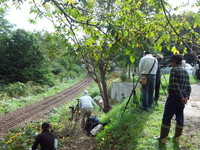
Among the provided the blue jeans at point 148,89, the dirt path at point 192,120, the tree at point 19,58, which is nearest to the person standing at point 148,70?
the blue jeans at point 148,89

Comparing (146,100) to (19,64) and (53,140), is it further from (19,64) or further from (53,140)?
(19,64)

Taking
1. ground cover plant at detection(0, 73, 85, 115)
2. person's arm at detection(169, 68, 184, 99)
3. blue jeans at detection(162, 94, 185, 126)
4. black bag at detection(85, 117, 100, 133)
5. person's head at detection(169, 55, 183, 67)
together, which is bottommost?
ground cover plant at detection(0, 73, 85, 115)

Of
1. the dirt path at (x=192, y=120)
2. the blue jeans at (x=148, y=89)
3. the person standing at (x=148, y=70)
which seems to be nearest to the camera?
the dirt path at (x=192, y=120)

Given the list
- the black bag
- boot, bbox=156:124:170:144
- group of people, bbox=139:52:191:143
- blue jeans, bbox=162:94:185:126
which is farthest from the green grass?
the black bag

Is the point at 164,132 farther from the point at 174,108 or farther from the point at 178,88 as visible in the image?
the point at 178,88

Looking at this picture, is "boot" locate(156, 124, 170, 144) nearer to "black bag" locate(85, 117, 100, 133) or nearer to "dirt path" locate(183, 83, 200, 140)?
"dirt path" locate(183, 83, 200, 140)

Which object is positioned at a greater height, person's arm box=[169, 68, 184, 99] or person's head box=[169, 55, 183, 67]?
person's head box=[169, 55, 183, 67]

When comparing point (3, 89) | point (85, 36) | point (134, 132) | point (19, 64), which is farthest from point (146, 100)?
point (19, 64)

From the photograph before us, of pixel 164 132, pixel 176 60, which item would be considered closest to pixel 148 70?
pixel 176 60

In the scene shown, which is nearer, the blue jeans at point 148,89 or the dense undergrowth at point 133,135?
the dense undergrowth at point 133,135

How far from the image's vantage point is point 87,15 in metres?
5.02

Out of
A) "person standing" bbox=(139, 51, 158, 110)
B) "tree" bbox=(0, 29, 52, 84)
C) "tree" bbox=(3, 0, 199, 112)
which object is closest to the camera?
"tree" bbox=(3, 0, 199, 112)

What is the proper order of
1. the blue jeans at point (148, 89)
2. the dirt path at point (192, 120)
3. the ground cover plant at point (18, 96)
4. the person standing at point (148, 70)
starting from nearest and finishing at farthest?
the dirt path at point (192, 120)
the person standing at point (148, 70)
the blue jeans at point (148, 89)
the ground cover plant at point (18, 96)

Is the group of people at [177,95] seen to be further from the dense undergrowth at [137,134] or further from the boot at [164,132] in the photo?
the dense undergrowth at [137,134]
